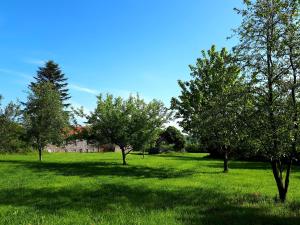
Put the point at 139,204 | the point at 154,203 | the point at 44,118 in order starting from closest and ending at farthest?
the point at 139,204, the point at 154,203, the point at 44,118

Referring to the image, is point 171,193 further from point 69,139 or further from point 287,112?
point 69,139

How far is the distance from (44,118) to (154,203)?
26215mm

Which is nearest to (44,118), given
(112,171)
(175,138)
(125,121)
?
(125,121)

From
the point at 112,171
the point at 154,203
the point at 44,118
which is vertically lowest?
the point at 154,203

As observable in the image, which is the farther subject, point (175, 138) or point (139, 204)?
point (175, 138)

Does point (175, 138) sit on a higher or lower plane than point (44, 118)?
lower

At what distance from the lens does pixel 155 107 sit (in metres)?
34.5

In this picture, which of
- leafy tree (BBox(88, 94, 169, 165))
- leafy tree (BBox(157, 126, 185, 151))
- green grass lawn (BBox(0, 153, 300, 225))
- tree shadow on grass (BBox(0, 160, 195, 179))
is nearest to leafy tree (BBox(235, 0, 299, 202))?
green grass lawn (BBox(0, 153, 300, 225))

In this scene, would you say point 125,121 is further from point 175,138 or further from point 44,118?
point 175,138

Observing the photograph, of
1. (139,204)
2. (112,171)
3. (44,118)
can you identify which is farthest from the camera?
(44,118)

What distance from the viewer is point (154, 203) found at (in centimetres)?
1337

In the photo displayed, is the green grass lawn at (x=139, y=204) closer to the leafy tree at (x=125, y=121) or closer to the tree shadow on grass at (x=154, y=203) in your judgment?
the tree shadow on grass at (x=154, y=203)

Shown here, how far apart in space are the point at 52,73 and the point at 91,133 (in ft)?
211

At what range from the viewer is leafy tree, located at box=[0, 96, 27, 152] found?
35.1 m
